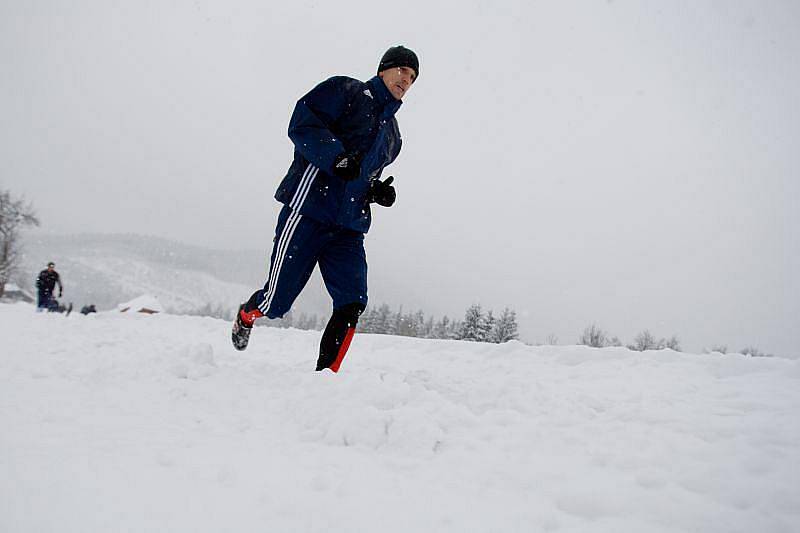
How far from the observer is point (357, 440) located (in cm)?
180

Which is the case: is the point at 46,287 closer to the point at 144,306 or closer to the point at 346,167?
the point at 346,167

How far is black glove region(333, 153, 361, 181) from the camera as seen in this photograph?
2.89m

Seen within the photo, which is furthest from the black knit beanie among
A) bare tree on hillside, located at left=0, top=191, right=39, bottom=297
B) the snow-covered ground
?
bare tree on hillside, located at left=0, top=191, right=39, bottom=297

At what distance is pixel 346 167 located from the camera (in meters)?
2.89

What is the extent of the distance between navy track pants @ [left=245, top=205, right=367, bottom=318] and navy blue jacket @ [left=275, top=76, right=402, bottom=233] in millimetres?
115

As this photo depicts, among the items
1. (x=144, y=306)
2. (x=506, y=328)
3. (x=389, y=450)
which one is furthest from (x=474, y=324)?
(x=144, y=306)

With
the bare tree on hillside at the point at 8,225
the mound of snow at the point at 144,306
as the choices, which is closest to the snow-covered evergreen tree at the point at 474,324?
the bare tree on hillside at the point at 8,225

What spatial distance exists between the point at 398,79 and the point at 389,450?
2640 mm

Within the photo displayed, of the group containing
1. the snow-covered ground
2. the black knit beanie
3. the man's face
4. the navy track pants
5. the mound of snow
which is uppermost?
the black knit beanie

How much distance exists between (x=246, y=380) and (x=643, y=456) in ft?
7.33

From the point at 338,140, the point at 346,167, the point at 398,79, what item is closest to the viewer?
the point at 346,167

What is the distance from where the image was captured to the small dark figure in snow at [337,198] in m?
3.14

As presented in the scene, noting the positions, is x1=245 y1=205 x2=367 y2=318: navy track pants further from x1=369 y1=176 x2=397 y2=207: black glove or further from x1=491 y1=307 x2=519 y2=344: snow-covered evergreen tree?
x1=491 y1=307 x2=519 y2=344: snow-covered evergreen tree

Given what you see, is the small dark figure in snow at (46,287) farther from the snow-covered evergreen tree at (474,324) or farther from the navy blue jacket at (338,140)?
the snow-covered evergreen tree at (474,324)
